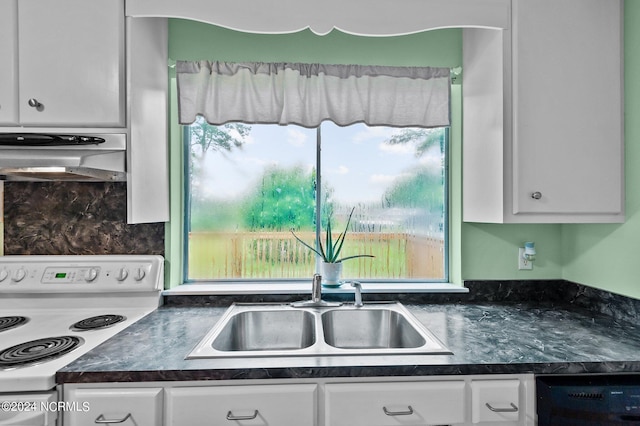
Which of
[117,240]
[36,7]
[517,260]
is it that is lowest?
[517,260]

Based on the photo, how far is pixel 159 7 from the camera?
149cm

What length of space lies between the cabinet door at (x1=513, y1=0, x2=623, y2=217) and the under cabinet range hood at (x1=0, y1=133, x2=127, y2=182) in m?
1.70

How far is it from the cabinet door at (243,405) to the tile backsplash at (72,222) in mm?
920

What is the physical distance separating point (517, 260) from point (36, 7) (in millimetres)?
2518

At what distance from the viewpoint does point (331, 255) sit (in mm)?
2000

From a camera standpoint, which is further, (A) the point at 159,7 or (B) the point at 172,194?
(B) the point at 172,194

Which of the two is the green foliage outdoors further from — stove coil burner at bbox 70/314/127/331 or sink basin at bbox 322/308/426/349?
stove coil burner at bbox 70/314/127/331

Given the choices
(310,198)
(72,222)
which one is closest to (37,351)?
(72,222)

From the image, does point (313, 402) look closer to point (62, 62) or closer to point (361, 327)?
point (361, 327)

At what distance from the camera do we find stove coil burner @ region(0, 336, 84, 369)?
1.12m

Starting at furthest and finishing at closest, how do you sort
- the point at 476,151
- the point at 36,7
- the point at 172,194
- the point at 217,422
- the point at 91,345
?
the point at 172,194 → the point at 476,151 → the point at 36,7 → the point at 91,345 → the point at 217,422

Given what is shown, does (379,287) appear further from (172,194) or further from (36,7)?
(36,7)

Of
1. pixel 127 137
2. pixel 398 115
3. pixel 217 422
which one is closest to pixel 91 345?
pixel 217 422

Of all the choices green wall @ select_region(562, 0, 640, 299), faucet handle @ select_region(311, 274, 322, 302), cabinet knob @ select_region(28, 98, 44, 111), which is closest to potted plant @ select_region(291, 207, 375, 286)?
faucet handle @ select_region(311, 274, 322, 302)
